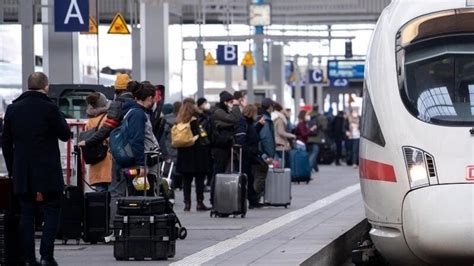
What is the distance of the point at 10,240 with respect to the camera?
13.9 meters

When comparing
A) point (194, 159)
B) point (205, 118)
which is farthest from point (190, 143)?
point (205, 118)

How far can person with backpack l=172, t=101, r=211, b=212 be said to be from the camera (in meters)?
22.6

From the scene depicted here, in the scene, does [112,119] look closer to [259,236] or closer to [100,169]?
[100,169]

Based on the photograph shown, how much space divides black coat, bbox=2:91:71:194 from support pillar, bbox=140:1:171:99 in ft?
78.8

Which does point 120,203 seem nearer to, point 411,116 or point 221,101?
point 411,116

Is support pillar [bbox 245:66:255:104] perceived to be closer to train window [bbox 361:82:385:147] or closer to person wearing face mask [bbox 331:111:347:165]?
person wearing face mask [bbox 331:111:347:165]

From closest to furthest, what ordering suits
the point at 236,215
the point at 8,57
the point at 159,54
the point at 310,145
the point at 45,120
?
the point at 45,120 → the point at 236,215 → the point at 8,57 → the point at 159,54 → the point at 310,145

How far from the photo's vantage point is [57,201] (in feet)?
45.5

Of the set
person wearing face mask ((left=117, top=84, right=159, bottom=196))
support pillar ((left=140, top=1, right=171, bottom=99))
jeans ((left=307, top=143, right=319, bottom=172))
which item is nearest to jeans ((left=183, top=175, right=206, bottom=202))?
person wearing face mask ((left=117, top=84, right=159, bottom=196))

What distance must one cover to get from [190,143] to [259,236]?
5.37m

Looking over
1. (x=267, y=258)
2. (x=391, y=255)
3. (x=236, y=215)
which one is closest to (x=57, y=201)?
(x=267, y=258)

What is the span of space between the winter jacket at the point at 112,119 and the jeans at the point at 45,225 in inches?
109

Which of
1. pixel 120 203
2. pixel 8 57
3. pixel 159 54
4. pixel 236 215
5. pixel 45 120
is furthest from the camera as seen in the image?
pixel 159 54

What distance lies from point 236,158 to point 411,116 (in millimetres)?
9463
